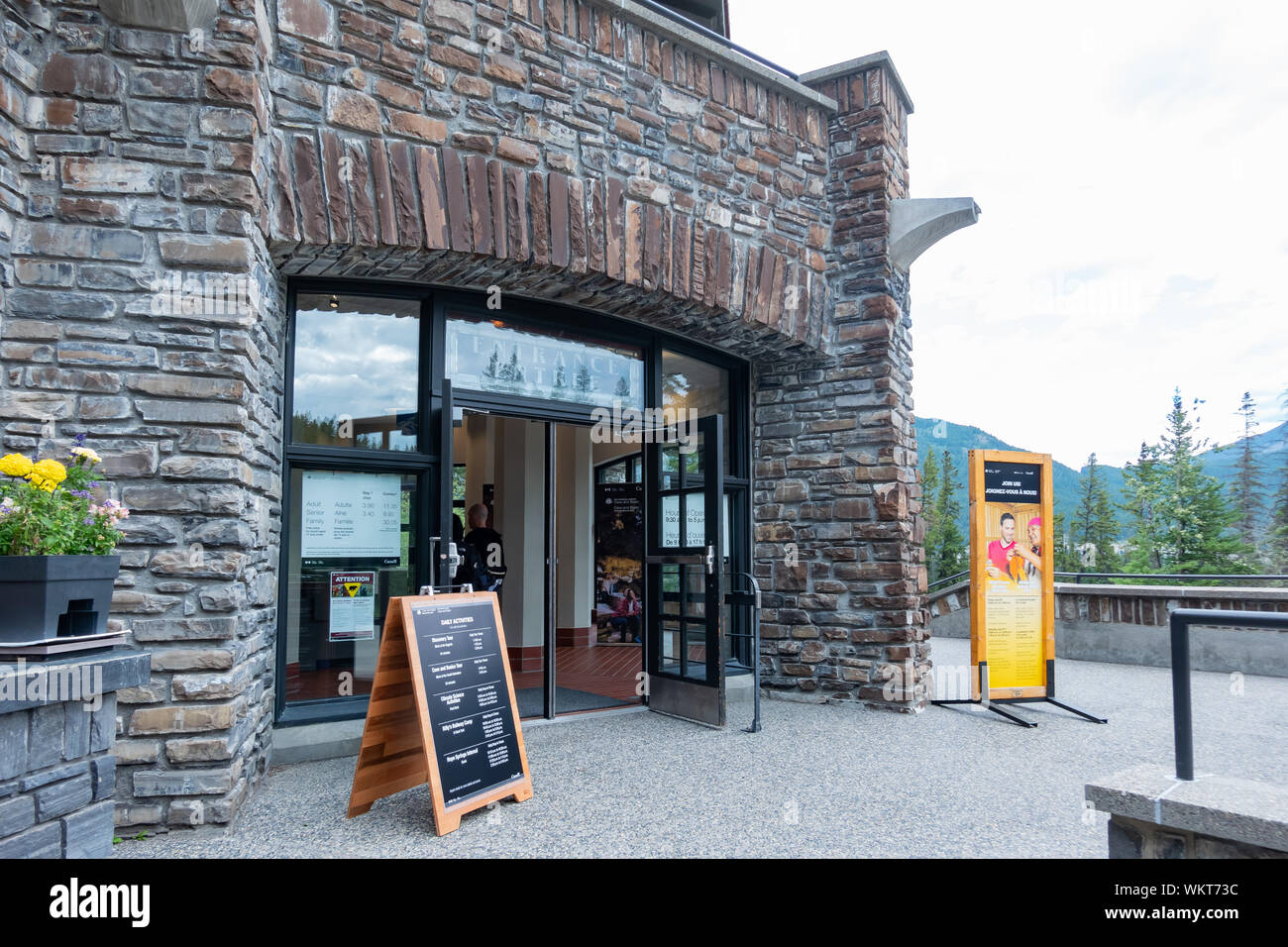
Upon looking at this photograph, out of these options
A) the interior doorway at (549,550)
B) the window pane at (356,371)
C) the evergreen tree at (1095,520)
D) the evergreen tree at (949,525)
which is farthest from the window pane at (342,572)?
the evergreen tree at (1095,520)

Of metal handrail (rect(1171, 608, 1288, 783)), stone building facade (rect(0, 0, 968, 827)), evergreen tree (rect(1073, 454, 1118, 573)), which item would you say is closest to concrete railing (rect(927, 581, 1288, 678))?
stone building facade (rect(0, 0, 968, 827))

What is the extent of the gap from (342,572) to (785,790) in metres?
2.64

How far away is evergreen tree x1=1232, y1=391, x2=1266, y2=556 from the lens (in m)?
28.5

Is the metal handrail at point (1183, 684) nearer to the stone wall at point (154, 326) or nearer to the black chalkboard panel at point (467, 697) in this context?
the black chalkboard panel at point (467, 697)

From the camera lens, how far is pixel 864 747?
4.68 m

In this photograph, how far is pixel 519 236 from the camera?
431 cm

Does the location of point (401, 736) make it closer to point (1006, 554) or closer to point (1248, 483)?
point (1006, 554)

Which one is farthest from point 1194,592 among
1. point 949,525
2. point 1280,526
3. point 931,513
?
point 931,513

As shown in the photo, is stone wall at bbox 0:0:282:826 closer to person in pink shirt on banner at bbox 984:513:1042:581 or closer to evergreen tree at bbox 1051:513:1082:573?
person in pink shirt on banner at bbox 984:513:1042:581

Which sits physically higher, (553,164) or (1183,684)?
(553,164)

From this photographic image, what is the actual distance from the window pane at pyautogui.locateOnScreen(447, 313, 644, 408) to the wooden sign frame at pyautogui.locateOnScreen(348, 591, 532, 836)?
171 cm

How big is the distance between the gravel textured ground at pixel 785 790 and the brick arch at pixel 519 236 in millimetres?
2625

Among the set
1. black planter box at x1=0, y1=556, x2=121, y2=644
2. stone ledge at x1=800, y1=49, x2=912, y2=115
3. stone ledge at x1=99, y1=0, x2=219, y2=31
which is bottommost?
black planter box at x1=0, y1=556, x2=121, y2=644
